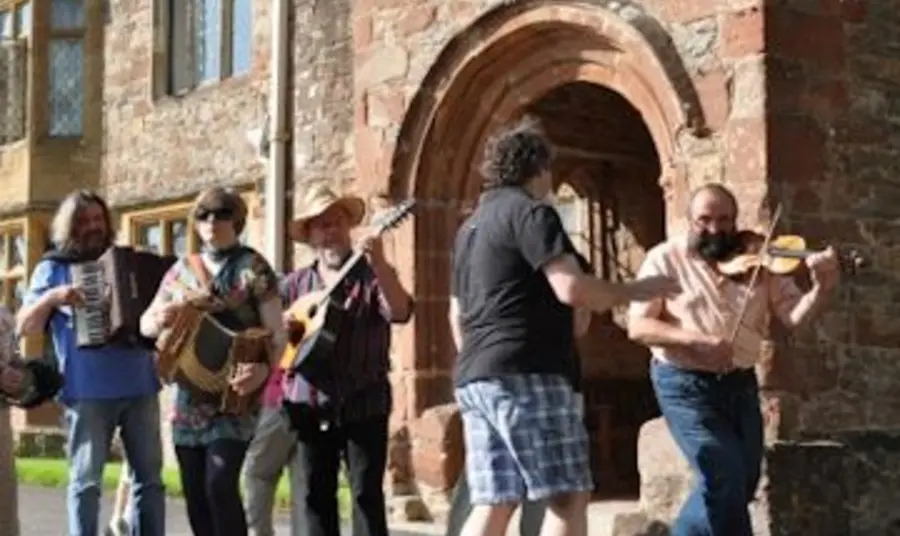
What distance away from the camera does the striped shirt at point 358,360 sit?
6309 mm

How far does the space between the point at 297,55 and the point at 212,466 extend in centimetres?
716

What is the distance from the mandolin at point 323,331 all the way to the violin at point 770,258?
1307 mm

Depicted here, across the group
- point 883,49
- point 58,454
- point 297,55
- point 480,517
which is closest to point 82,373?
point 480,517

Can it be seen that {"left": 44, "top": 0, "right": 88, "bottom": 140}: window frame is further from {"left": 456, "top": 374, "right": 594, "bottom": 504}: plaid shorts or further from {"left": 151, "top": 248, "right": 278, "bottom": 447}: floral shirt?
{"left": 456, "top": 374, "right": 594, "bottom": 504}: plaid shorts

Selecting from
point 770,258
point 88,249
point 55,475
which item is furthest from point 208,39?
point 770,258

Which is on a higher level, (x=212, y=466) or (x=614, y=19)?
(x=614, y=19)

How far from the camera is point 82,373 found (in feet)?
22.1

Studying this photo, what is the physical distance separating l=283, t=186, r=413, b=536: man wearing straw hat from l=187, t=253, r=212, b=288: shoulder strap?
0.39m

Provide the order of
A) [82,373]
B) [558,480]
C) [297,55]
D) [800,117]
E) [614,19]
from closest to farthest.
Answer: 1. [558,480]
2. [82,373]
3. [800,117]
4. [614,19]
5. [297,55]

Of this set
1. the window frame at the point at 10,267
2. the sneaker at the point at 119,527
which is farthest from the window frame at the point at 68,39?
the sneaker at the point at 119,527

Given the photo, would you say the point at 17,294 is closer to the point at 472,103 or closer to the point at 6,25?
the point at 6,25

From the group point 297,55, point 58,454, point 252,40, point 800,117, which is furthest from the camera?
point 58,454

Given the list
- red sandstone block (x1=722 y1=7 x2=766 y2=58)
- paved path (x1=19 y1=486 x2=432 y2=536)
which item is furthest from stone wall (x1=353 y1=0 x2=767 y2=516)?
paved path (x1=19 y1=486 x2=432 y2=536)

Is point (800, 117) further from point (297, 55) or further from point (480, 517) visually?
point (297, 55)
